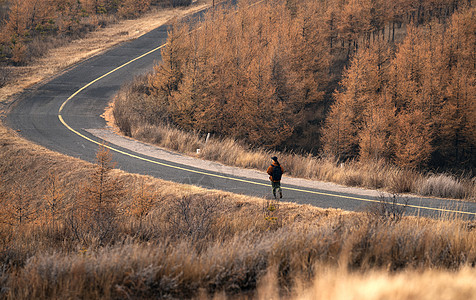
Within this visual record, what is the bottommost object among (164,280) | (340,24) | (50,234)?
(50,234)

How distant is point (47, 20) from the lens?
51.2 meters

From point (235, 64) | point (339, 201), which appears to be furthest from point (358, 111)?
point (339, 201)

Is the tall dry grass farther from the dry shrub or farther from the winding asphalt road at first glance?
the winding asphalt road

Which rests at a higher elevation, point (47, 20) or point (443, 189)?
point (47, 20)

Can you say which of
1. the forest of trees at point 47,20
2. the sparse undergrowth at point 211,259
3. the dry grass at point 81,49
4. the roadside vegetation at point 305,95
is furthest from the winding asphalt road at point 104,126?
the forest of trees at point 47,20

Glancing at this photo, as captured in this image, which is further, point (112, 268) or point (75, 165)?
point (75, 165)

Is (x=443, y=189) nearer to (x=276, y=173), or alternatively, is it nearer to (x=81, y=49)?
(x=276, y=173)

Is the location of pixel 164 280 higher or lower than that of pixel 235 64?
lower

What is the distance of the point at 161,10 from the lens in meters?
64.0

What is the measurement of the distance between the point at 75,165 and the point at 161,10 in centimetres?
5119

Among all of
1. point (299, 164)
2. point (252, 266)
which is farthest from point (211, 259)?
point (299, 164)

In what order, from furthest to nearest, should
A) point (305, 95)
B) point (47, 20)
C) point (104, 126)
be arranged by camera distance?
point (47, 20) < point (305, 95) < point (104, 126)

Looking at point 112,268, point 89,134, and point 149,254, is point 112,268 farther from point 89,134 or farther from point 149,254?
point 89,134

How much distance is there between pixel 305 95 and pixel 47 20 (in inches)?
1299
